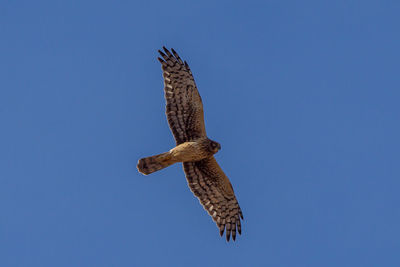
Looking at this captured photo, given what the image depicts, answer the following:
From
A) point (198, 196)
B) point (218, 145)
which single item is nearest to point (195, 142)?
point (218, 145)

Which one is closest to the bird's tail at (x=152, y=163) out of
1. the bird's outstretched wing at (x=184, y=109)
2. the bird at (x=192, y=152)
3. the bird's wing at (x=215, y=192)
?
the bird at (x=192, y=152)

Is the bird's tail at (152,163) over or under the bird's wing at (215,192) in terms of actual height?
over

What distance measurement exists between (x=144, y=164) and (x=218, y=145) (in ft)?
5.34

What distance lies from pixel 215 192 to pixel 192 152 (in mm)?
1449

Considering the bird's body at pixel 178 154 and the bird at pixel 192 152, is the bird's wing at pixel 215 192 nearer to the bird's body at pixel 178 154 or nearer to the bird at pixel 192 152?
the bird at pixel 192 152

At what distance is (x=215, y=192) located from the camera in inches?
591

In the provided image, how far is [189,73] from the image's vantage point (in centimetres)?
1465

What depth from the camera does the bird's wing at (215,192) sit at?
583 inches

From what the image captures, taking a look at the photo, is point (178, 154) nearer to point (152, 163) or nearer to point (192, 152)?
point (192, 152)

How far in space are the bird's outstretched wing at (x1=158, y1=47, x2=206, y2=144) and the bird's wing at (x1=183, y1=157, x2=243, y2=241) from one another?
77 cm

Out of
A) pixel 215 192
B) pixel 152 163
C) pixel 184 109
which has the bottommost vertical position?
pixel 215 192

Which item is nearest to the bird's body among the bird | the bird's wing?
the bird

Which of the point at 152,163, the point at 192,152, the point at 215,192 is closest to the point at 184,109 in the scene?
the point at 192,152

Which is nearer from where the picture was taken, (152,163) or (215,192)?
(152,163)
